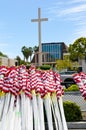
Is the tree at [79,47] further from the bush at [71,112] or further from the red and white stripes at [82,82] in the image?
the red and white stripes at [82,82]

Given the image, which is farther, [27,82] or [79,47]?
[79,47]

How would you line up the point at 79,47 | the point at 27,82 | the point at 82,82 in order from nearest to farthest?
the point at 27,82
the point at 82,82
the point at 79,47

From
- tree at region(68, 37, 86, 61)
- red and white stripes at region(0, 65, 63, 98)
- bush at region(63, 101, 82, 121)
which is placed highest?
tree at region(68, 37, 86, 61)

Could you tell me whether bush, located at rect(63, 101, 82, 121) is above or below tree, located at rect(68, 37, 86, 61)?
below

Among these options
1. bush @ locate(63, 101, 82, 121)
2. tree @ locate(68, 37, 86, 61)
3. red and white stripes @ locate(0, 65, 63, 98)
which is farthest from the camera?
tree @ locate(68, 37, 86, 61)

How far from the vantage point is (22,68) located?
6992 mm

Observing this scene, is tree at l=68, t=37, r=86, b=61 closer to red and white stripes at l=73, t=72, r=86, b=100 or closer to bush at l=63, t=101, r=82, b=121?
bush at l=63, t=101, r=82, b=121

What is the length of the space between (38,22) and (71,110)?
114 feet

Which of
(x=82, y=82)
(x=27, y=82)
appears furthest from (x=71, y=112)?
(x=27, y=82)

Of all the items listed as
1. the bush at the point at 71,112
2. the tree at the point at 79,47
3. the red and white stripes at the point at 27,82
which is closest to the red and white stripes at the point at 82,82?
the red and white stripes at the point at 27,82

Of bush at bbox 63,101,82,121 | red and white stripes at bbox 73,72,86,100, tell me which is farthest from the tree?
red and white stripes at bbox 73,72,86,100

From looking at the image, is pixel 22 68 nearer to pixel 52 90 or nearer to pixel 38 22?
pixel 52 90

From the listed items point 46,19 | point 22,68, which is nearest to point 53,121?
point 22,68

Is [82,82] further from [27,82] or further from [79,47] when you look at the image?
[79,47]
